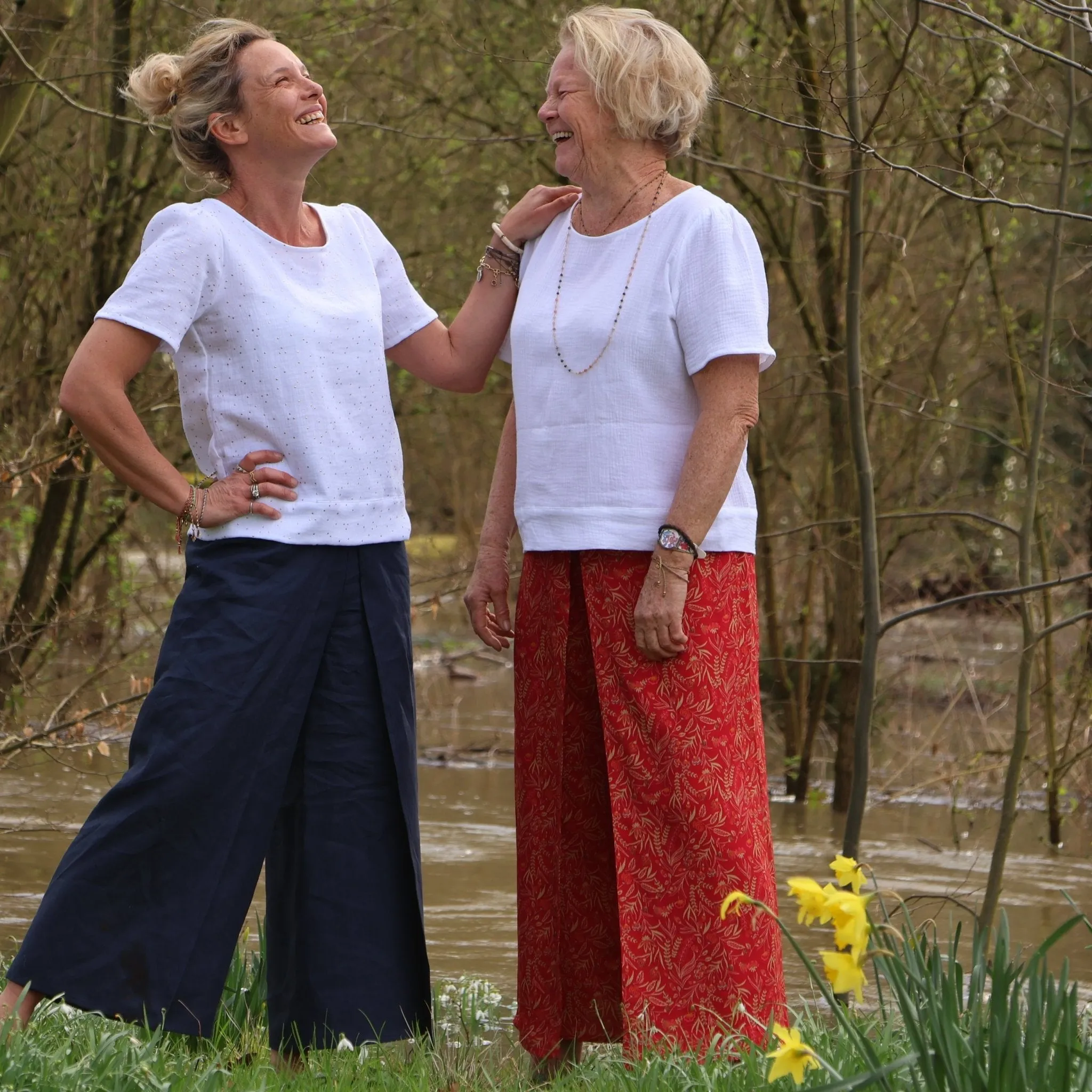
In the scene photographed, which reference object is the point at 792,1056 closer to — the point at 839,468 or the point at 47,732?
the point at 47,732

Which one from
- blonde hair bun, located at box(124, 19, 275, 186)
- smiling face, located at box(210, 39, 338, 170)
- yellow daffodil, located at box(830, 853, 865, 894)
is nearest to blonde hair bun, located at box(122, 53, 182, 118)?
blonde hair bun, located at box(124, 19, 275, 186)

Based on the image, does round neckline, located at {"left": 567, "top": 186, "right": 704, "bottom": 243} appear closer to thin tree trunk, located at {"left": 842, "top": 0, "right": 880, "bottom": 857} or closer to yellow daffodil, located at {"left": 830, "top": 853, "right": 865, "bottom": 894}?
thin tree trunk, located at {"left": 842, "top": 0, "right": 880, "bottom": 857}

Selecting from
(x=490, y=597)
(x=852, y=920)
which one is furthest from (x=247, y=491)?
(x=852, y=920)

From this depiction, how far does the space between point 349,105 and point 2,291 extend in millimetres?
1902

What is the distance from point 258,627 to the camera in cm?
306

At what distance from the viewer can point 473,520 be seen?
11.0 metres

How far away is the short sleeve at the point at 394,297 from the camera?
11.2 feet

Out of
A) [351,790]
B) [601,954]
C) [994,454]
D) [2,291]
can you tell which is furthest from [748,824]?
[994,454]

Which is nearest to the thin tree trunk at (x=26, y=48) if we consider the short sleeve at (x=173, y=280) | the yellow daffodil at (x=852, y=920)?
the short sleeve at (x=173, y=280)

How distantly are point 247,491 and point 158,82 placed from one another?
84cm

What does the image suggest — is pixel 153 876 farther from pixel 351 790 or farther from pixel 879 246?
pixel 879 246

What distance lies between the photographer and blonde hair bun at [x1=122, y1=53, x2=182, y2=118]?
3.20 metres

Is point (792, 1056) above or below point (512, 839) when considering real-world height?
above

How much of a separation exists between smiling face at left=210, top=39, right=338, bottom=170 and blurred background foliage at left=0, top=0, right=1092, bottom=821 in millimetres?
2081
